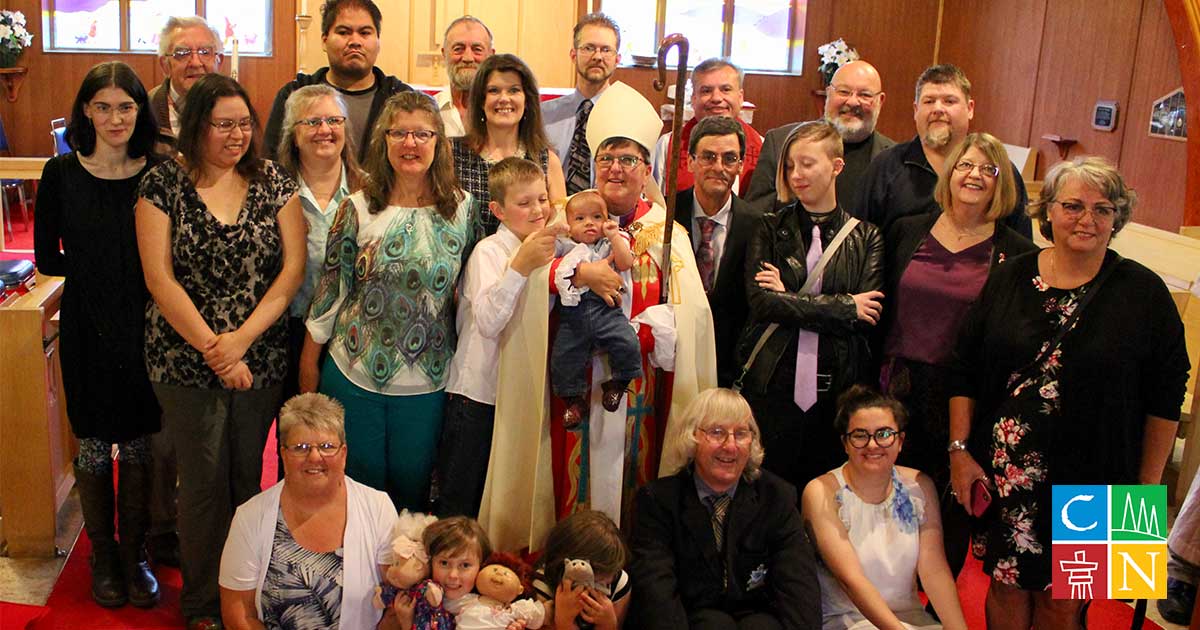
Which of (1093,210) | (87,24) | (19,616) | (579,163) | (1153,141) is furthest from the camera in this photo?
(87,24)

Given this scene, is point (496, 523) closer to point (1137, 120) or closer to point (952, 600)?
point (952, 600)

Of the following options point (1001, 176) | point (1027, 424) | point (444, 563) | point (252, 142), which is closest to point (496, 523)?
point (444, 563)

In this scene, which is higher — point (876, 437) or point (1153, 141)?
point (1153, 141)

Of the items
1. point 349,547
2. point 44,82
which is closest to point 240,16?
point 44,82

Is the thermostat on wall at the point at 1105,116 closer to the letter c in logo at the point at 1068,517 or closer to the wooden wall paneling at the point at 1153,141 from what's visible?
the wooden wall paneling at the point at 1153,141

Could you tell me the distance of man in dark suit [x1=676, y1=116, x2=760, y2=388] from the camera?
332 centimetres

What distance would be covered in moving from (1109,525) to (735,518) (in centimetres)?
95

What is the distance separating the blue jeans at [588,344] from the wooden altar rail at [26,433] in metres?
1.88

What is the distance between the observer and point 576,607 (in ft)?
9.70

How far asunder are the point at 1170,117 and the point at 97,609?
251 inches

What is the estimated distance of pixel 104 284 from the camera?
3.23 m

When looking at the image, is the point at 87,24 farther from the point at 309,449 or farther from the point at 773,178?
the point at 309,449

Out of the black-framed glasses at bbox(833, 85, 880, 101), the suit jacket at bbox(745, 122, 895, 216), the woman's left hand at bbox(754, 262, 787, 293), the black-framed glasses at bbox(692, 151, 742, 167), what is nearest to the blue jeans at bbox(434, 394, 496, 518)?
the woman's left hand at bbox(754, 262, 787, 293)

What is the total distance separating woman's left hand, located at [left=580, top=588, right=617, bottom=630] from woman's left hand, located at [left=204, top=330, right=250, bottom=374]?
114 centimetres
